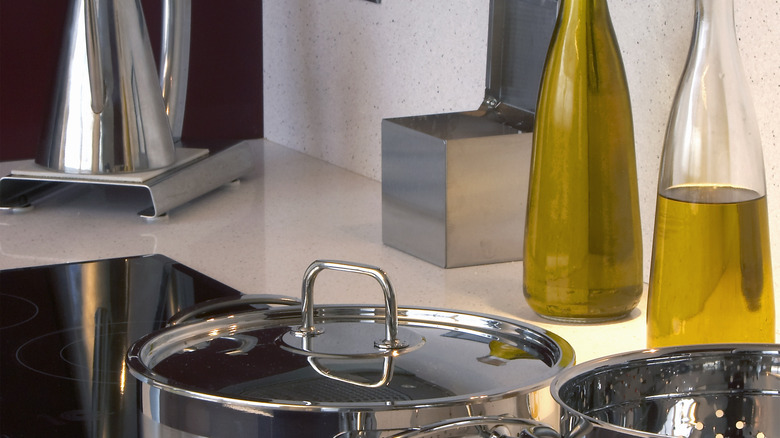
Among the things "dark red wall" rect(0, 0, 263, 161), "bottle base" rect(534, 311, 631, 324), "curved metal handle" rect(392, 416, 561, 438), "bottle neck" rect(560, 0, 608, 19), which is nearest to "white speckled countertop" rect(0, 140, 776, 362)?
"bottle base" rect(534, 311, 631, 324)

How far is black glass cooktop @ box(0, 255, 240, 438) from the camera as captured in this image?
2.16ft

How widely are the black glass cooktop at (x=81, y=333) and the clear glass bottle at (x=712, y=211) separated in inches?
12.8

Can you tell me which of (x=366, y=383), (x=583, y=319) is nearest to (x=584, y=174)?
(x=583, y=319)

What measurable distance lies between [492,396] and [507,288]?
1.58 ft

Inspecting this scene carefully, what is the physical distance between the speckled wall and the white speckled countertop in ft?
0.29

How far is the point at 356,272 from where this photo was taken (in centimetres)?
51

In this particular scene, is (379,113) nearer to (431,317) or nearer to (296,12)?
(296,12)

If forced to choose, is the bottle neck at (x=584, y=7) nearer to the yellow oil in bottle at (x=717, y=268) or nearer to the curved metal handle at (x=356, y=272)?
the yellow oil in bottle at (x=717, y=268)

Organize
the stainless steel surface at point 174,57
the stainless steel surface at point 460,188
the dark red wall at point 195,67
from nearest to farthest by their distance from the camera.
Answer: the stainless steel surface at point 460,188
the stainless steel surface at point 174,57
the dark red wall at point 195,67

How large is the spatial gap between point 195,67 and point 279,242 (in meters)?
0.62

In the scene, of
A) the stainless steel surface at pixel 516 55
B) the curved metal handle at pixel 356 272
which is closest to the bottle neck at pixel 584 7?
the stainless steel surface at pixel 516 55

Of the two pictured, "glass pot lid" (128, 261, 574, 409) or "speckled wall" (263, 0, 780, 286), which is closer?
"glass pot lid" (128, 261, 574, 409)

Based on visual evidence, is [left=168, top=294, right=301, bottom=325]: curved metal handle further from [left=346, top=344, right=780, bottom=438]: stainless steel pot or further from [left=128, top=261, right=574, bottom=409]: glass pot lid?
[left=346, top=344, right=780, bottom=438]: stainless steel pot

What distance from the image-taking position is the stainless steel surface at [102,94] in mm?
1155
